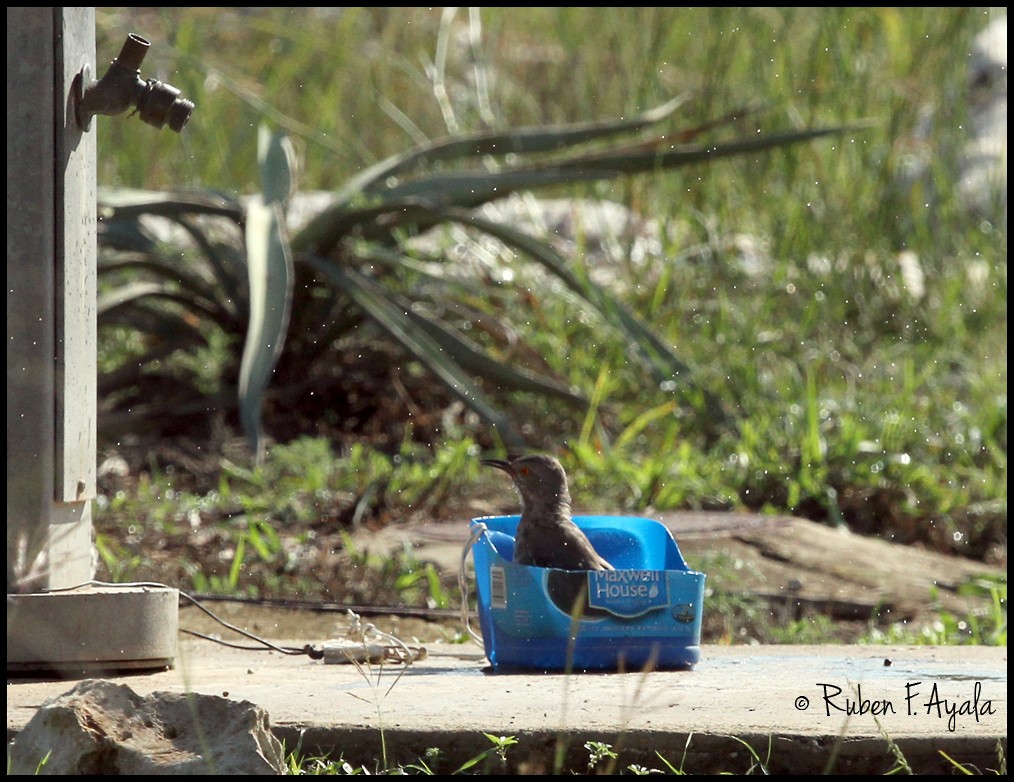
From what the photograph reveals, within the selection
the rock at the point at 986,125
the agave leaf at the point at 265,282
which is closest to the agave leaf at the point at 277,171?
the agave leaf at the point at 265,282

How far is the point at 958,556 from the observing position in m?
5.29

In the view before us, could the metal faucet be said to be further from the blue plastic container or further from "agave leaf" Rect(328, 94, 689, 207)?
"agave leaf" Rect(328, 94, 689, 207)

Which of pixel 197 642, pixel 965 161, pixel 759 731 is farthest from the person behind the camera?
pixel 965 161

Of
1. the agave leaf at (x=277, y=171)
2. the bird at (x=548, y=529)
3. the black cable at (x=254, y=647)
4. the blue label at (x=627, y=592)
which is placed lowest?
the black cable at (x=254, y=647)

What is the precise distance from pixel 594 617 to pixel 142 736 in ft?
3.46

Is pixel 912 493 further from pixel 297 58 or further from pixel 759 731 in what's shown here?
pixel 297 58

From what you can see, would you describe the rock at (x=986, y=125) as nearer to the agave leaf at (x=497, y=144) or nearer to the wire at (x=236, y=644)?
the agave leaf at (x=497, y=144)

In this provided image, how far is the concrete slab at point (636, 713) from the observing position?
2.25 metres

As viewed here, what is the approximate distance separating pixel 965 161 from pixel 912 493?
384 cm

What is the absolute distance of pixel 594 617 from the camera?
2.86 meters

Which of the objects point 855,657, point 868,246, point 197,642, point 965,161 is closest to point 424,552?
point 197,642

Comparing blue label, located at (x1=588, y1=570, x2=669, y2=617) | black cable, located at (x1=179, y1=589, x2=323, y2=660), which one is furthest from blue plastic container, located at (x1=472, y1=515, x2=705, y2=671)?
black cable, located at (x1=179, y1=589, x2=323, y2=660)

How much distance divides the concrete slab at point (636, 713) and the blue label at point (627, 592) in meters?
0.14

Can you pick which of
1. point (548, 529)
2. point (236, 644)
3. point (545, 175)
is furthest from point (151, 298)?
point (548, 529)
